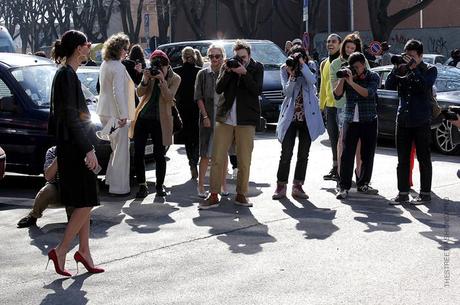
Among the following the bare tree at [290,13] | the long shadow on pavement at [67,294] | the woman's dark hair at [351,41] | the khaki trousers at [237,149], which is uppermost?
the bare tree at [290,13]

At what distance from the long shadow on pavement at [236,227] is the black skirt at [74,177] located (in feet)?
4.72

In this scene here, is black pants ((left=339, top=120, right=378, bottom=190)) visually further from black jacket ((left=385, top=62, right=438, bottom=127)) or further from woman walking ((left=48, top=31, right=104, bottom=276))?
woman walking ((left=48, top=31, right=104, bottom=276))

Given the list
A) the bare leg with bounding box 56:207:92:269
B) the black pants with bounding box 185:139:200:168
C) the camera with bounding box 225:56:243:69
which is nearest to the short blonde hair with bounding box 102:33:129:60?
the camera with bounding box 225:56:243:69

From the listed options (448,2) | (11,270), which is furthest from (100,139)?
(448,2)

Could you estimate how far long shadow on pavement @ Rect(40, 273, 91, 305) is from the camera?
20.0 ft

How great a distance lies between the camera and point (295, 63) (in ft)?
33.4

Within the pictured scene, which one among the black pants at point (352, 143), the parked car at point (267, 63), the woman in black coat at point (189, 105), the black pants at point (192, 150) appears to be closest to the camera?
the black pants at point (352, 143)

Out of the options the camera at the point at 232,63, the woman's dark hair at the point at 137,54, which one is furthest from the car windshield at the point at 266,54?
the camera at the point at 232,63

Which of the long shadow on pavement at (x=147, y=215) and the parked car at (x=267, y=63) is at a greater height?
the parked car at (x=267, y=63)

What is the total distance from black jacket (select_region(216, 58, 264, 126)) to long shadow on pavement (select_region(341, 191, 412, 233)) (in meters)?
1.43

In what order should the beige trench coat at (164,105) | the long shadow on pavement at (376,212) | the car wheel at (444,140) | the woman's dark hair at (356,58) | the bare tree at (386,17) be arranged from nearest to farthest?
the long shadow on pavement at (376,212)
the woman's dark hair at (356,58)
the beige trench coat at (164,105)
the car wheel at (444,140)
the bare tree at (386,17)

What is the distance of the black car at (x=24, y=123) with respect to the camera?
11016mm

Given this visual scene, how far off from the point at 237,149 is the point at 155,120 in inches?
50.9

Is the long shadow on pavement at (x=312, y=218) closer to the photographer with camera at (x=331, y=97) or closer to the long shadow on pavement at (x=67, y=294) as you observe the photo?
the photographer with camera at (x=331, y=97)
